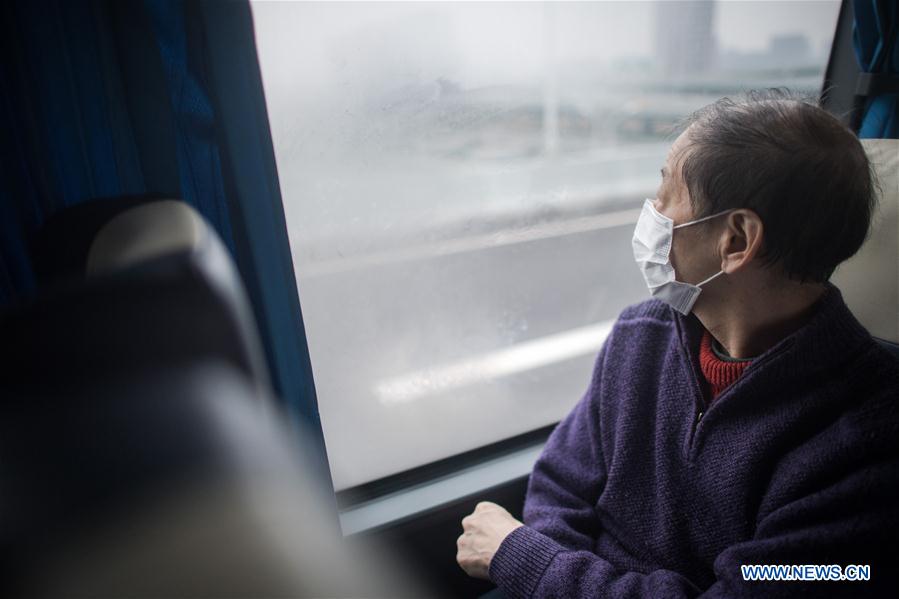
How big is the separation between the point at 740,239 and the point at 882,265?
47 centimetres

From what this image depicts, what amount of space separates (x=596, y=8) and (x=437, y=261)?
2.49 feet

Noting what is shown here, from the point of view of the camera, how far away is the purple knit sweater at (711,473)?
0.68 m

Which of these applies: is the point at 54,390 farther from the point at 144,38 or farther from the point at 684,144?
the point at 684,144

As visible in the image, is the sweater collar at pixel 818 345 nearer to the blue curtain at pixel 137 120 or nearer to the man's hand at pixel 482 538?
the man's hand at pixel 482 538

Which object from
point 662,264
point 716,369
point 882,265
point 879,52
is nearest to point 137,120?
point 662,264

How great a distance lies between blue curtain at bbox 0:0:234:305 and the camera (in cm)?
72

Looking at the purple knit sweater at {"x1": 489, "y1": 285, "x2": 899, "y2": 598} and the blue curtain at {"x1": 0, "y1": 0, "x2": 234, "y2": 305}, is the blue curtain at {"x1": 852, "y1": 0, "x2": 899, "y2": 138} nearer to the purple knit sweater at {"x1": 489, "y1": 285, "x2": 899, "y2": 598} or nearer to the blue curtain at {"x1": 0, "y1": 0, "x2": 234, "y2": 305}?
the purple knit sweater at {"x1": 489, "y1": 285, "x2": 899, "y2": 598}

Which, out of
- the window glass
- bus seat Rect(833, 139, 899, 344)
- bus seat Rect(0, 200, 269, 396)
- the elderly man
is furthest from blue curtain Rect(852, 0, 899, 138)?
bus seat Rect(0, 200, 269, 396)

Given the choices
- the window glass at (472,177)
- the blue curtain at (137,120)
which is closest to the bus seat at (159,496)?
the blue curtain at (137,120)

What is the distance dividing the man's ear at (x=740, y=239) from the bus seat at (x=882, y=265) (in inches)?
16.9

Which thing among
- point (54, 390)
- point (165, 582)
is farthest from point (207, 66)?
point (165, 582)

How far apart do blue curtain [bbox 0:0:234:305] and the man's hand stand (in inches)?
33.1

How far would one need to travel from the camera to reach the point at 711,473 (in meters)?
0.84

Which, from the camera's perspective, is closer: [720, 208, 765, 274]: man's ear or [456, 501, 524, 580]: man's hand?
[720, 208, 765, 274]: man's ear
